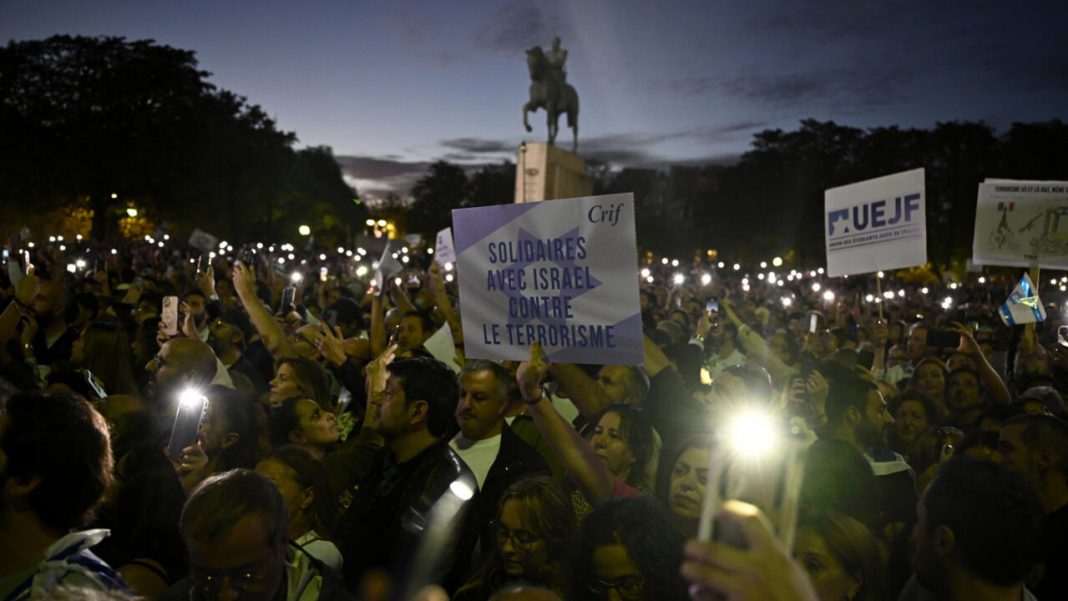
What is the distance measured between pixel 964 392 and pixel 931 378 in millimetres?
229

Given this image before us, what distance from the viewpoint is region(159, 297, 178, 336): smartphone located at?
229 inches

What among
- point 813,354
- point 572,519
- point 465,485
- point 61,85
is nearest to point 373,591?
point 465,485

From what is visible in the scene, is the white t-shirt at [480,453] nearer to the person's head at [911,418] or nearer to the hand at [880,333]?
the person's head at [911,418]

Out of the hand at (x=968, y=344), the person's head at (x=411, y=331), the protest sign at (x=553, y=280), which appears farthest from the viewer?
the person's head at (x=411, y=331)

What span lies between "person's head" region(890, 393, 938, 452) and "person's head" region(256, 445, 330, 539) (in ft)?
11.2

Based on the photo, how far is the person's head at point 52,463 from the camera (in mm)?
2480

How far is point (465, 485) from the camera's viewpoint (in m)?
3.32

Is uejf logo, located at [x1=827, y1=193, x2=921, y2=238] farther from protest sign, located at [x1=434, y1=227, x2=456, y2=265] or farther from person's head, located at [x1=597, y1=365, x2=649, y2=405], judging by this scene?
protest sign, located at [x1=434, y1=227, x2=456, y2=265]

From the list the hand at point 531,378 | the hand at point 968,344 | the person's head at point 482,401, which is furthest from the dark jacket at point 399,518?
the hand at point 968,344

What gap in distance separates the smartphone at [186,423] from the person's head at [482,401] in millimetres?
1164

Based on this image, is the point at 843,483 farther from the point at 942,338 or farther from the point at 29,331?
the point at 29,331

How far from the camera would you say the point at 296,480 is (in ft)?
10.4

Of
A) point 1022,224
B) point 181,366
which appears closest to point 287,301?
point 181,366

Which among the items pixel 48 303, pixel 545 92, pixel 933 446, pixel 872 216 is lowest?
pixel 933 446
